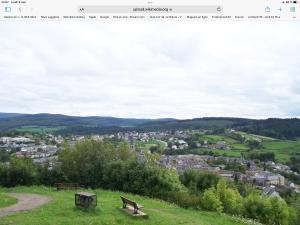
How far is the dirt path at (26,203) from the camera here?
22.4m

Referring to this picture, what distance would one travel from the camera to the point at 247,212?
1761 inches

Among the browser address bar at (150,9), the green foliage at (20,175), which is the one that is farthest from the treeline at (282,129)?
the browser address bar at (150,9)

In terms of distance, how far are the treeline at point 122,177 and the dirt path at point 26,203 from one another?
8237 millimetres

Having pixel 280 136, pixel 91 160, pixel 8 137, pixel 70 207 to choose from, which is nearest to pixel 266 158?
pixel 280 136

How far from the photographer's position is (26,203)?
83.7ft

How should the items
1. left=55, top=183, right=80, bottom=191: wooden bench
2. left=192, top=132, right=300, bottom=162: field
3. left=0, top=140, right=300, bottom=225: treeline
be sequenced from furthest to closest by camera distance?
1. left=192, top=132, right=300, bottom=162: field
2. left=55, top=183, right=80, bottom=191: wooden bench
3. left=0, top=140, right=300, bottom=225: treeline

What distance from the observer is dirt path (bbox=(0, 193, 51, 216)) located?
22439mm

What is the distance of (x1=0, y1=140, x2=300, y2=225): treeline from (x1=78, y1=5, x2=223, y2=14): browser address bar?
1850cm

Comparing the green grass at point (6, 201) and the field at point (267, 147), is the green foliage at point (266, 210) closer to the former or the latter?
the green grass at point (6, 201)

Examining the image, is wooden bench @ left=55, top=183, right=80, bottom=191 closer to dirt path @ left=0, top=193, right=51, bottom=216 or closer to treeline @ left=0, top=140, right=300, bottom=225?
treeline @ left=0, top=140, right=300, bottom=225

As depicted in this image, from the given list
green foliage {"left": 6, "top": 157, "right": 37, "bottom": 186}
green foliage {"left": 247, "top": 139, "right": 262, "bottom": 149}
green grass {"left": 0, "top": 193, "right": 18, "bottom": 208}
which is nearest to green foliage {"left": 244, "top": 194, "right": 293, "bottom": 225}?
green foliage {"left": 6, "top": 157, "right": 37, "bottom": 186}

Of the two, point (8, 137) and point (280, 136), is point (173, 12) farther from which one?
point (280, 136)

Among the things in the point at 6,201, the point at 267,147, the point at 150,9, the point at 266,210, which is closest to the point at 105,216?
the point at 6,201

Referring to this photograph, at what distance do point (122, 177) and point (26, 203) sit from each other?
11.5 meters
